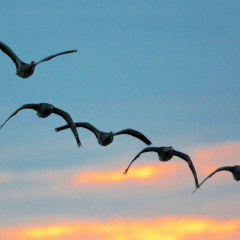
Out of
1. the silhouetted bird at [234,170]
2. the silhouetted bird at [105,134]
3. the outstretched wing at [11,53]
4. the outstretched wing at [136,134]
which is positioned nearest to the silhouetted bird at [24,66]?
the outstretched wing at [11,53]

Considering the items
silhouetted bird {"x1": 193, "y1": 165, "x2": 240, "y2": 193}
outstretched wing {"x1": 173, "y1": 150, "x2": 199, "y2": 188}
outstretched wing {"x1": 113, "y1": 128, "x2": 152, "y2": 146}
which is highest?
outstretched wing {"x1": 113, "y1": 128, "x2": 152, "y2": 146}

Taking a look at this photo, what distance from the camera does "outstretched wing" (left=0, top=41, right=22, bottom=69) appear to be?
70625 mm

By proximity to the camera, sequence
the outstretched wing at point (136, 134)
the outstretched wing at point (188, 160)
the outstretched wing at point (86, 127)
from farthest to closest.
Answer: the outstretched wing at point (188, 160)
the outstretched wing at point (136, 134)
the outstretched wing at point (86, 127)

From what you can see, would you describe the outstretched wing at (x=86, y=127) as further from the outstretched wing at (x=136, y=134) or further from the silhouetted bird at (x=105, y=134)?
the outstretched wing at (x=136, y=134)

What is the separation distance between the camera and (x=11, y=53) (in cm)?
7169

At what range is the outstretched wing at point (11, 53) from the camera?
232ft

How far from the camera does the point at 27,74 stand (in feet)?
229

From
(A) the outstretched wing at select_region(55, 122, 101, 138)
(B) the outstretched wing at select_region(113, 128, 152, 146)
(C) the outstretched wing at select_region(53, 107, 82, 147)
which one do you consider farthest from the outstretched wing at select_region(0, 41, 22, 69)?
(B) the outstretched wing at select_region(113, 128, 152, 146)

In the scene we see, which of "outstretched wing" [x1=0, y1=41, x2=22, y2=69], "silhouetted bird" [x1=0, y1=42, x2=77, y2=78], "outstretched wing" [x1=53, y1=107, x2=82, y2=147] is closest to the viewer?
"silhouetted bird" [x1=0, y1=42, x2=77, y2=78]

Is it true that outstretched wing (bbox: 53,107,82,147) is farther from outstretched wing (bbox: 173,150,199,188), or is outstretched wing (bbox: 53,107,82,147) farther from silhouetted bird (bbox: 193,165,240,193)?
silhouetted bird (bbox: 193,165,240,193)

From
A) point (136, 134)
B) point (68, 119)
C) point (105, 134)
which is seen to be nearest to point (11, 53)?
point (68, 119)

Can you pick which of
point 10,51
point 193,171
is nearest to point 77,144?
point 10,51

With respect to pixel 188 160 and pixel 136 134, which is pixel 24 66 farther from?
pixel 188 160

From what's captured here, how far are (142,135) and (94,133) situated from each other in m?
4.99
